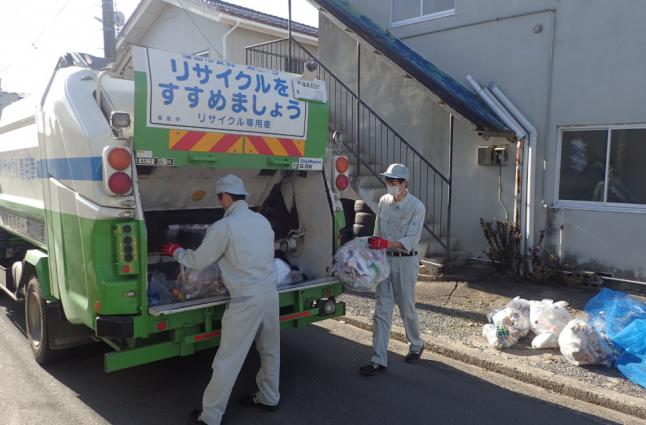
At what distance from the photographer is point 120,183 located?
3.29 metres

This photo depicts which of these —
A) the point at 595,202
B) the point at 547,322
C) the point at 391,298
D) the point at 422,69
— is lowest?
the point at 547,322

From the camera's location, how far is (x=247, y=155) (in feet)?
13.1

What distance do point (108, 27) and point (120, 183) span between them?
10.1 metres

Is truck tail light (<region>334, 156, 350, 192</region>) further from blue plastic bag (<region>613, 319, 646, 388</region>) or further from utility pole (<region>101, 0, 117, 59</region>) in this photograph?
utility pole (<region>101, 0, 117, 59</region>)

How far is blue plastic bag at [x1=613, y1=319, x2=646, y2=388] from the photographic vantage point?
4.34 metres

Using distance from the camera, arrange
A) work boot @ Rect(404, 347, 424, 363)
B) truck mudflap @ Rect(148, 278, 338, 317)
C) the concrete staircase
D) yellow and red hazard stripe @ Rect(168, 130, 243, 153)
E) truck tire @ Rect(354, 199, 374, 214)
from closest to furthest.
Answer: truck mudflap @ Rect(148, 278, 338, 317), yellow and red hazard stripe @ Rect(168, 130, 243, 153), work boot @ Rect(404, 347, 424, 363), the concrete staircase, truck tire @ Rect(354, 199, 374, 214)

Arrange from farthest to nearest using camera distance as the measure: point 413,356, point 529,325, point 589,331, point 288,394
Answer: point 529,325
point 413,356
point 589,331
point 288,394

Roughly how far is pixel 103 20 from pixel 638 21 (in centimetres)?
1063

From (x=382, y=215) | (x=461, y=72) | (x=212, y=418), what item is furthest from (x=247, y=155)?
(x=461, y=72)

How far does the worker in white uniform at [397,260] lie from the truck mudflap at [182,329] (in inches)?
28.9

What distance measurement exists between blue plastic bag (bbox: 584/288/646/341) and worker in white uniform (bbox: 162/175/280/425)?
3362 millimetres

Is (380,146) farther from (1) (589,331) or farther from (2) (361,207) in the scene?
(1) (589,331)

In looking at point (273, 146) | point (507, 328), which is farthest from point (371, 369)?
point (273, 146)

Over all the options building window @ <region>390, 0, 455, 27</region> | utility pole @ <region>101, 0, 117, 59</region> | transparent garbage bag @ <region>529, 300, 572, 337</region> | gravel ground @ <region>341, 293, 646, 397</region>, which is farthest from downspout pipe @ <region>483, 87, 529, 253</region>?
utility pole @ <region>101, 0, 117, 59</region>
